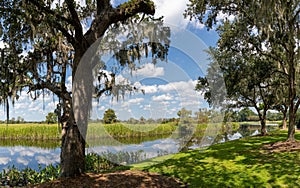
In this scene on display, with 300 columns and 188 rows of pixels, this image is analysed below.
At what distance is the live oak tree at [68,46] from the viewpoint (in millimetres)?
5500

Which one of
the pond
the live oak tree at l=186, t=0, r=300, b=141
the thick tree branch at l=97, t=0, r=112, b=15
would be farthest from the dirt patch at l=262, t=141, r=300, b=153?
the thick tree branch at l=97, t=0, r=112, b=15

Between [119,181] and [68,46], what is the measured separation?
540 cm

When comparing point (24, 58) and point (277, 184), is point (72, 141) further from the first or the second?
point (277, 184)

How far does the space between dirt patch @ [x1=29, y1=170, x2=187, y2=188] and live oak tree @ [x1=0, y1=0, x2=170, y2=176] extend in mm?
370

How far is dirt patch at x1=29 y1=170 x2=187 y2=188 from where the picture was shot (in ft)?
16.5

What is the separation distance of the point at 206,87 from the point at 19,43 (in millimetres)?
11638

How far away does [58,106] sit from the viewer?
23.7 ft

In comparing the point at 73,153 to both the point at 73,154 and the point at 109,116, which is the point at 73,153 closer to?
the point at 73,154

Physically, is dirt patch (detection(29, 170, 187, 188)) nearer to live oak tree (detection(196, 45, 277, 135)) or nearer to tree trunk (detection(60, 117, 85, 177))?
tree trunk (detection(60, 117, 85, 177))

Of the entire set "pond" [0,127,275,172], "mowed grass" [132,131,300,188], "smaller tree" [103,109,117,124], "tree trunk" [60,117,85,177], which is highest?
"smaller tree" [103,109,117,124]

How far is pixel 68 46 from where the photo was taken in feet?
27.6

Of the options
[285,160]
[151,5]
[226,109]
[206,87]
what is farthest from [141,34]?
[226,109]

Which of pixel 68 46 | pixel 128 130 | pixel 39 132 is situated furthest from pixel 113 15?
pixel 39 132

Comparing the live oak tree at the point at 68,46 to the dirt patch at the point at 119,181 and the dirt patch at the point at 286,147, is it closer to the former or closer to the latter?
the dirt patch at the point at 119,181
